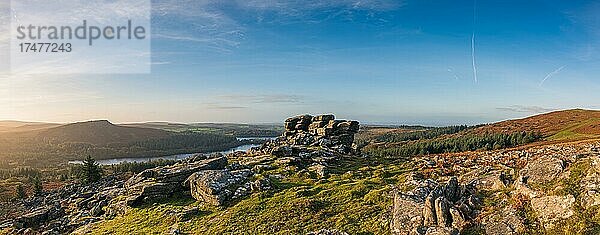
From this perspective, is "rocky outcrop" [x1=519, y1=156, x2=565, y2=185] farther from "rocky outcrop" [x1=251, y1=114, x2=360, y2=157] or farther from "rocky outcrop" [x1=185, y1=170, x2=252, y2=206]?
"rocky outcrop" [x1=251, y1=114, x2=360, y2=157]

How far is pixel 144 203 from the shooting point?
99.0 feet

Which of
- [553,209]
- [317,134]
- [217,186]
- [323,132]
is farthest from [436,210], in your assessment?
[317,134]

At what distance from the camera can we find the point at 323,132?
179ft

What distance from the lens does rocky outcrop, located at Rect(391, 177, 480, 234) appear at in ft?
51.6

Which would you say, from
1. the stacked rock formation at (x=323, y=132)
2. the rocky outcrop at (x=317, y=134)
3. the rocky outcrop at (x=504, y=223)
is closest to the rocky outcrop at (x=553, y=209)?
the rocky outcrop at (x=504, y=223)

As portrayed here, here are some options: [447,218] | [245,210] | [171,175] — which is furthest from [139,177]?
[447,218]

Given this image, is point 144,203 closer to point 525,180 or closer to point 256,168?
point 256,168

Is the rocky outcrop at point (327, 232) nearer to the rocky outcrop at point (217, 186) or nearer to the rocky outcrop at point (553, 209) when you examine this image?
the rocky outcrop at point (553, 209)

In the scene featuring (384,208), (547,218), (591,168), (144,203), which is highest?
(591,168)

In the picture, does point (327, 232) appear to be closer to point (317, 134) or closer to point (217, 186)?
point (217, 186)

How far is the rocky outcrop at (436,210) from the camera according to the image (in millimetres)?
15719

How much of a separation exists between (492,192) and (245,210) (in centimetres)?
1496

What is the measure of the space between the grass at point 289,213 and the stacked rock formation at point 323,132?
21147 mm

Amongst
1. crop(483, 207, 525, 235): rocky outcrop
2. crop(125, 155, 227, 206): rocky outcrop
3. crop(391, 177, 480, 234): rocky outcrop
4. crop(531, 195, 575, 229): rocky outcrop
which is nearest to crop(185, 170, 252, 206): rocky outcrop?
crop(125, 155, 227, 206): rocky outcrop
